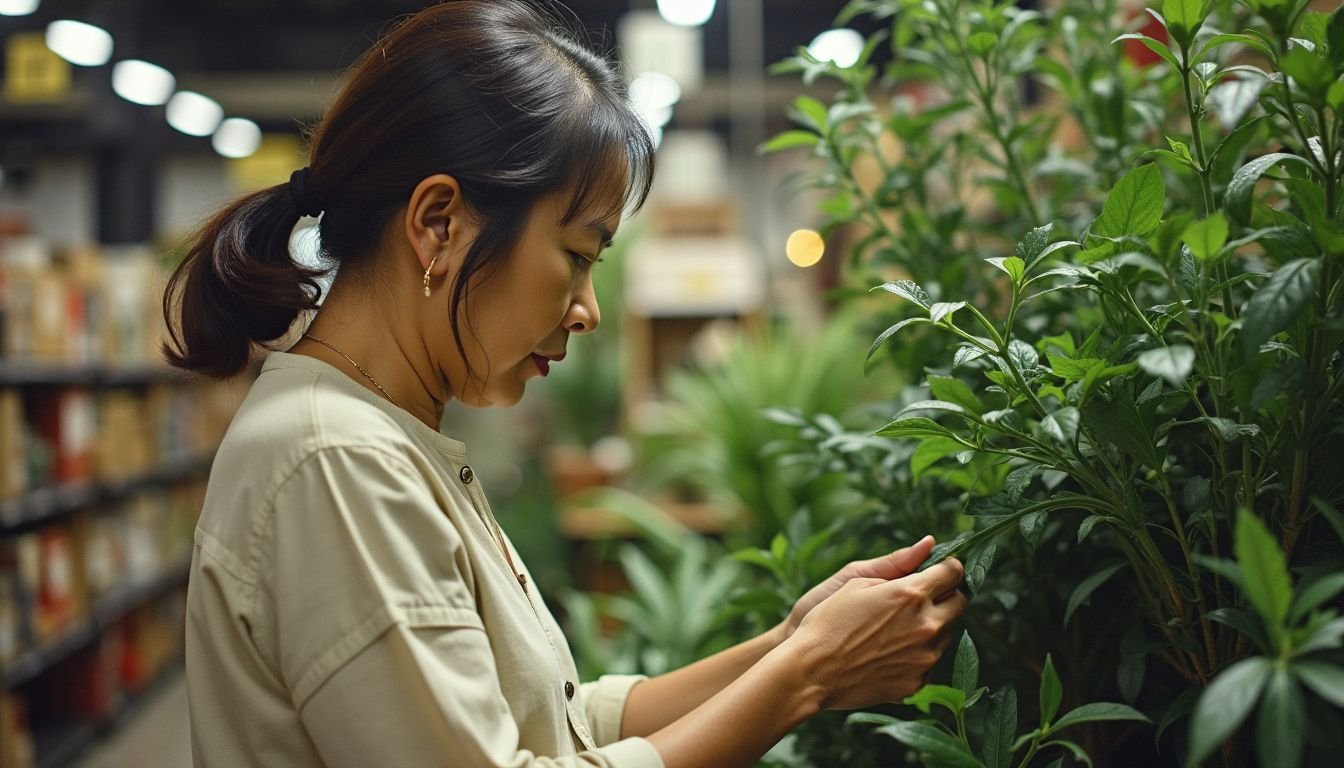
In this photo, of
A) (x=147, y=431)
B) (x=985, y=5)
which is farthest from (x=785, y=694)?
(x=147, y=431)

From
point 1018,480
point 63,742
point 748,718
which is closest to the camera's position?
point 1018,480

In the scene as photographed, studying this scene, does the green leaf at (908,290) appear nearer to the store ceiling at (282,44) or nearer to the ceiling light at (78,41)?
the ceiling light at (78,41)

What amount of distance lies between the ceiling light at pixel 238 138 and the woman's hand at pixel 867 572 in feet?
28.8

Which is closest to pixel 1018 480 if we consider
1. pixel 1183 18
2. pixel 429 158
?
pixel 1183 18

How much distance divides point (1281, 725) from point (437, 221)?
32.5 inches

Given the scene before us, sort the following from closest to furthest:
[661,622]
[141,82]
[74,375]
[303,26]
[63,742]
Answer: [661,622] < [63,742] < [74,375] < [141,82] < [303,26]

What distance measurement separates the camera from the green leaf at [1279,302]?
67 centimetres

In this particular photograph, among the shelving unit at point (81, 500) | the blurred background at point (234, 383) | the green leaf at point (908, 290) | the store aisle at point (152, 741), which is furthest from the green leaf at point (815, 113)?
the store aisle at point (152, 741)

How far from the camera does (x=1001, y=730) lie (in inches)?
34.6

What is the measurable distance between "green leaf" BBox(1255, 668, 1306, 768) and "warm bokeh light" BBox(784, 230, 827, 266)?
15.8 ft

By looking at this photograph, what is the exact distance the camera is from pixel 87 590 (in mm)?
4441

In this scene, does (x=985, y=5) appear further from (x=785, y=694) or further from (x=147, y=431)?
(x=147, y=431)

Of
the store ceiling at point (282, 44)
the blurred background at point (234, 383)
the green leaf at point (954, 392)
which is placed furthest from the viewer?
the store ceiling at point (282, 44)

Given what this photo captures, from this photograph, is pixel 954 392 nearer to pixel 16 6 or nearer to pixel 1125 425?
pixel 1125 425
